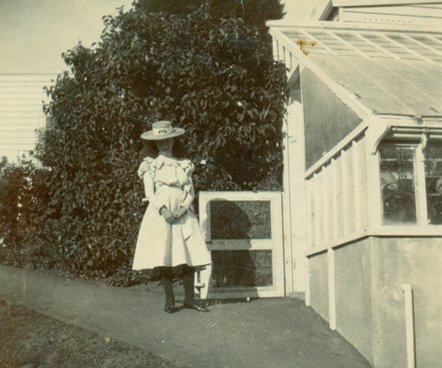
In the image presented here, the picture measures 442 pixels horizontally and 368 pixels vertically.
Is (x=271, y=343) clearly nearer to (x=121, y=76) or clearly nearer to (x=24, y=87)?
(x=121, y=76)

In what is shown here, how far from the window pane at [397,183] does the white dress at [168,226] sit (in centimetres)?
211

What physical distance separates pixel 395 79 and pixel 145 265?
134 inches

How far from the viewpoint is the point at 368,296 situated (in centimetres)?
661

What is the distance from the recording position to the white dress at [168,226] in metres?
7.64

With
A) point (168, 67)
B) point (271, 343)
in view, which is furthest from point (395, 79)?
point (168, 67)

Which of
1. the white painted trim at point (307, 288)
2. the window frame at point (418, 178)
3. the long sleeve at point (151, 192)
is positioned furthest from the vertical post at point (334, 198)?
the long sleeve at point (151, 192)

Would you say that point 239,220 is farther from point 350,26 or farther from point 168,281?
point 350,26

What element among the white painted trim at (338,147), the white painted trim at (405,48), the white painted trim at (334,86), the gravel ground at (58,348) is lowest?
the gravel ground at (58,348)

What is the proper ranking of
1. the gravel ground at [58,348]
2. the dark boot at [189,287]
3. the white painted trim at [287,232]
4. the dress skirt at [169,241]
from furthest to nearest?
1. the white painted trim at [287,232]
2. the dark boot at [189,287]
3. the dress skirt at [169,241]
4. the gravel ground at [58,348]

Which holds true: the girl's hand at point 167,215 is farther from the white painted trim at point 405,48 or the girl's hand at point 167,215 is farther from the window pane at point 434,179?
the white painted trim at point 405,48

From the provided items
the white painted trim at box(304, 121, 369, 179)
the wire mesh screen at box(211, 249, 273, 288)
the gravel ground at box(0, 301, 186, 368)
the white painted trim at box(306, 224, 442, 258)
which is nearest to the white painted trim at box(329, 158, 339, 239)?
the white painted trim at box(304, 121, 369, 179)

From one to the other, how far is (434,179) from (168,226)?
2818mm

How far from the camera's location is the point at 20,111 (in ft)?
54.5

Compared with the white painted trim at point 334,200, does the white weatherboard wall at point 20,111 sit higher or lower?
higher
